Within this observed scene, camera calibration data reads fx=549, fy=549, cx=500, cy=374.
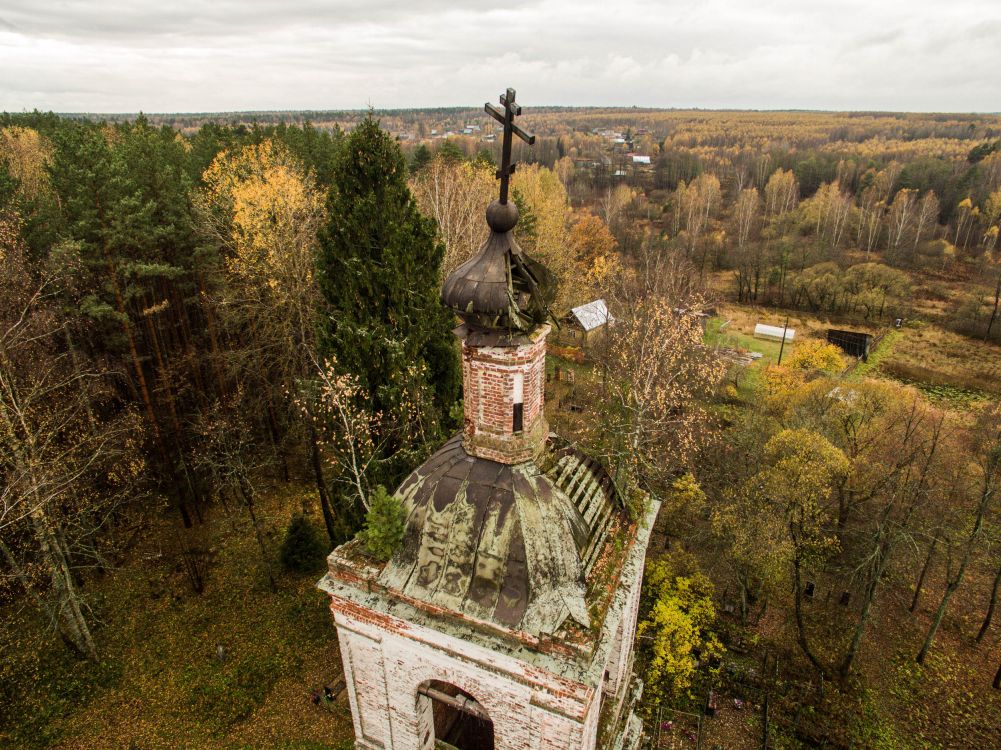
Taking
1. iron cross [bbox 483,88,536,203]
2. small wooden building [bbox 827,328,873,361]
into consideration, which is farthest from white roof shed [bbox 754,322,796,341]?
iron cross [bbox 483,88,536,203]

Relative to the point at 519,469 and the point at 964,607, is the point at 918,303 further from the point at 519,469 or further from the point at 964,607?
the point at 519,469

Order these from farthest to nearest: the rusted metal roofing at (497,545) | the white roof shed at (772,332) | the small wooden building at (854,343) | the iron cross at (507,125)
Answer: the white roof shed at (772,332)
the small wooden building at (854,343)
the rusted metal roofing at (497,545)
the iron cross at (507,125)

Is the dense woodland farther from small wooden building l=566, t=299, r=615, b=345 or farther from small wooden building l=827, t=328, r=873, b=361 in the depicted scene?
small wooden building l=827, t=328, r=873, b=361

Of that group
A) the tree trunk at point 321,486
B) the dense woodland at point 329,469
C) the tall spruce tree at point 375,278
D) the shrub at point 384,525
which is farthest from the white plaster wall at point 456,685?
the tree trunk at point 321,486

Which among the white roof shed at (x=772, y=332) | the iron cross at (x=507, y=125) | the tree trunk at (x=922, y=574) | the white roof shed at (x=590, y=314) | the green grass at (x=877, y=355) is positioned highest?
the iron cross at (x=507, y=125)

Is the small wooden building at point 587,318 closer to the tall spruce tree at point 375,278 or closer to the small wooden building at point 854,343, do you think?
the small wooden building at point 854,343

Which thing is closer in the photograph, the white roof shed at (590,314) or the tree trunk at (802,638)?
the tree trunk at (802,638)
